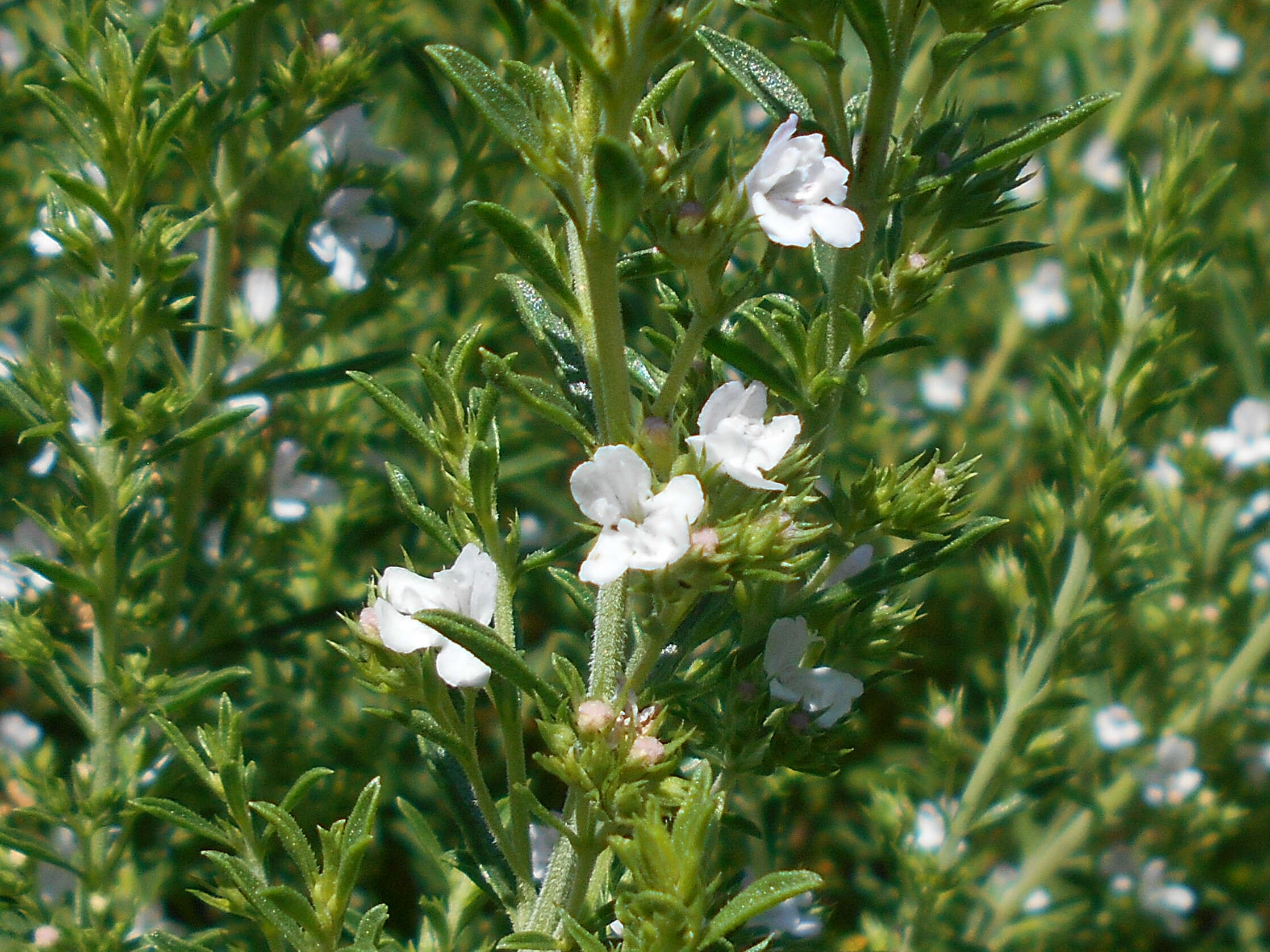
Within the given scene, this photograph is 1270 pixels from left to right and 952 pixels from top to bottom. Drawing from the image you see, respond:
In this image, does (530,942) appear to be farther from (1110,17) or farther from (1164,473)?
(1110,17)

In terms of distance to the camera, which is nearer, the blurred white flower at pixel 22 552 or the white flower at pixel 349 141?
the blurred white flower at pixel 22 552

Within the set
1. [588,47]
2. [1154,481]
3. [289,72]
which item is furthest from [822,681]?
[1154,481]

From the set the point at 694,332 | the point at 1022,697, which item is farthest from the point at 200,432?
the point at 1022,697

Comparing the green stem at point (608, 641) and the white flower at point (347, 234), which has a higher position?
the white flower at point (347, 234)

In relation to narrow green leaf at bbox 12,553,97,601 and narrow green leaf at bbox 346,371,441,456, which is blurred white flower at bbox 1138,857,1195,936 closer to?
narrow green leaf at bbox 346,371,441,456

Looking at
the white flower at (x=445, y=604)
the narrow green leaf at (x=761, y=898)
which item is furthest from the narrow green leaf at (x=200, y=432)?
the narrow green leaf at (x=761, y=898)

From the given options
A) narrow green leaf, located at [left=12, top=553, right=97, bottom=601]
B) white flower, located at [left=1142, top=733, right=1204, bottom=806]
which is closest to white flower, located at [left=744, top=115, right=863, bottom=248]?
narrow green leaf, located at [left=12, top=553, right=97, bottom=601]

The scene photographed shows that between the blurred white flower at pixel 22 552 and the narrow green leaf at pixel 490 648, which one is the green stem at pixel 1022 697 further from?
the blurred white flower at pixel 22 552
